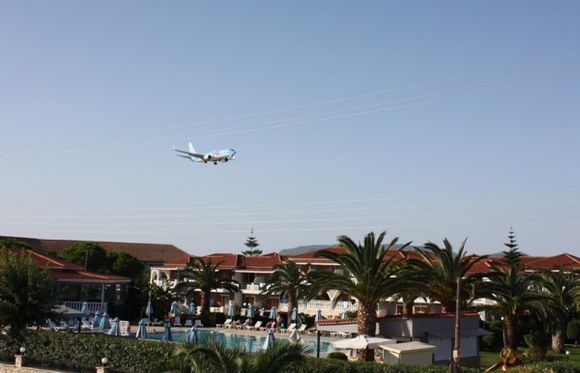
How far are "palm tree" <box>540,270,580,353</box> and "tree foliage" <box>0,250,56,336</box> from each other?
28.7 m

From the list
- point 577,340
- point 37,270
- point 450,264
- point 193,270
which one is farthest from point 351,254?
point 193,270

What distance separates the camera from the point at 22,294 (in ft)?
99.8

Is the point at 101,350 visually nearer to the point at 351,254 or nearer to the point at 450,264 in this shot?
the point at 351,254

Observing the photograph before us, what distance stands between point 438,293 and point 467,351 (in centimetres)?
327

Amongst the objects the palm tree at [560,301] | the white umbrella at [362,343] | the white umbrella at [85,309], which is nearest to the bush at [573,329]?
the palm tree at [560,301]

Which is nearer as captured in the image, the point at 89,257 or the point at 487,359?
the point at 487,359

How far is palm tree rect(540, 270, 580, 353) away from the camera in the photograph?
42.8 meters

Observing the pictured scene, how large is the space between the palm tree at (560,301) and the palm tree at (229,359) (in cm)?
3055

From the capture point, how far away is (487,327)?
155 ft

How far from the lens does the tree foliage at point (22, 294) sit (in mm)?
30109

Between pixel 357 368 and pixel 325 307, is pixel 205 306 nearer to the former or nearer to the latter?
pixel 325 307

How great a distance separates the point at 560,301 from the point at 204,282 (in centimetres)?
2911

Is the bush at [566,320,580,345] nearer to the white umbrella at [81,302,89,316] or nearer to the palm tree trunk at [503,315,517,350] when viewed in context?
the palm tree trunk at [503,315,517,350]

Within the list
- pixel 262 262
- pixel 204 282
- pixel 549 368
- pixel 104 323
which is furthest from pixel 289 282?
pixel 549 368
